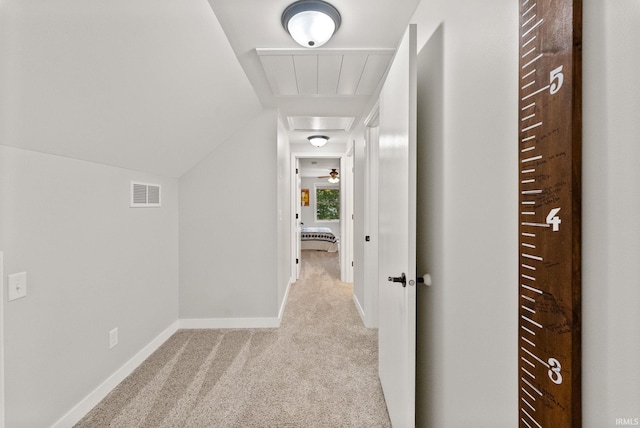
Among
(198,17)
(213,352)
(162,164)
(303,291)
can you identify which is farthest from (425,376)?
(303,291)

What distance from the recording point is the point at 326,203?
35.5 feet

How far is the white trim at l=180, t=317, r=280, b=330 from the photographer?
3260 mm

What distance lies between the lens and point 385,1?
166 cm

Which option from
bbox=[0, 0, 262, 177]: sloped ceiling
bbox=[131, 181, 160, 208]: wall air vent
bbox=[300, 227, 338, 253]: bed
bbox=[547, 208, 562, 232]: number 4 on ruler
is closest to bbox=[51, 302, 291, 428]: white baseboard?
bbox=[131, 181, 160, 208]: wall air vent

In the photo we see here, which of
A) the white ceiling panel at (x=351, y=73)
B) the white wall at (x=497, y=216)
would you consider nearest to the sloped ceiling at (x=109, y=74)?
the white ceiling panel at (x=351, y=73)

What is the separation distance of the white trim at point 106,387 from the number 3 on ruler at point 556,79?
100 inches

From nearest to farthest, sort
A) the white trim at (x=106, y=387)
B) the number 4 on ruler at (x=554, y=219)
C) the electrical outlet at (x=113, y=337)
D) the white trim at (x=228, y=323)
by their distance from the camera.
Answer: the number 4 on ruler at (x=554, y=219), the white trim at (x=106, y=387), the electrical outlet at (x=113, y=337), the white trim at (x=228, y=323)

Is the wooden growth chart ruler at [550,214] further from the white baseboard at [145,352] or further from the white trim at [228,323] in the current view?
the white trim at [228,323]

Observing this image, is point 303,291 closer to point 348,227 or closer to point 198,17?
point 348,227

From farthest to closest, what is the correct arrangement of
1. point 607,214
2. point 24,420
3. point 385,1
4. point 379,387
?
point 379,387 < point 385,1 < point 24,420 < point 607,214

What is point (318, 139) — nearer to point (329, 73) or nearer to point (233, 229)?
point (233, 229)

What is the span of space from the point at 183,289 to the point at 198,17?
2562 millimetres

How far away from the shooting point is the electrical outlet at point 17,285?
1440mm

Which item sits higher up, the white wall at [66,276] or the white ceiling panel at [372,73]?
the white ceiling panel at [372,73]
